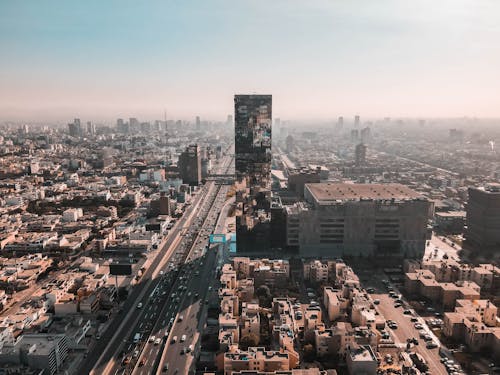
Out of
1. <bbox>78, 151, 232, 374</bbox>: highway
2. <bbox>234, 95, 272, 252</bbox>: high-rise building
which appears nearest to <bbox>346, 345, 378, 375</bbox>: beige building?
<bbox>78, 151, 232, 374</bbox>: highway

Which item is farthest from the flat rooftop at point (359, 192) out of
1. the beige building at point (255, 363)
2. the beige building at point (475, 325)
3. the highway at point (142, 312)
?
the beige building at point (255, 363)

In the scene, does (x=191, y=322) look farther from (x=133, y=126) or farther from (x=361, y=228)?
(x=133, y=126)

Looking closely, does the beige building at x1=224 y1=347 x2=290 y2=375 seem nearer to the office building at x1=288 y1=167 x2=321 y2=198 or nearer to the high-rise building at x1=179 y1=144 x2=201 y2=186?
the office building at x1=288 y1=167 x2=321 y2=198

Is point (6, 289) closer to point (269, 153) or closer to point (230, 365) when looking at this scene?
point (230, 365)

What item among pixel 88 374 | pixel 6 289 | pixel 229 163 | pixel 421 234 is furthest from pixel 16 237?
pixel 229 163

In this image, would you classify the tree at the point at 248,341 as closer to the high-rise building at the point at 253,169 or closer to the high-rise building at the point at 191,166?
the high-rise building at the point at 253,169
